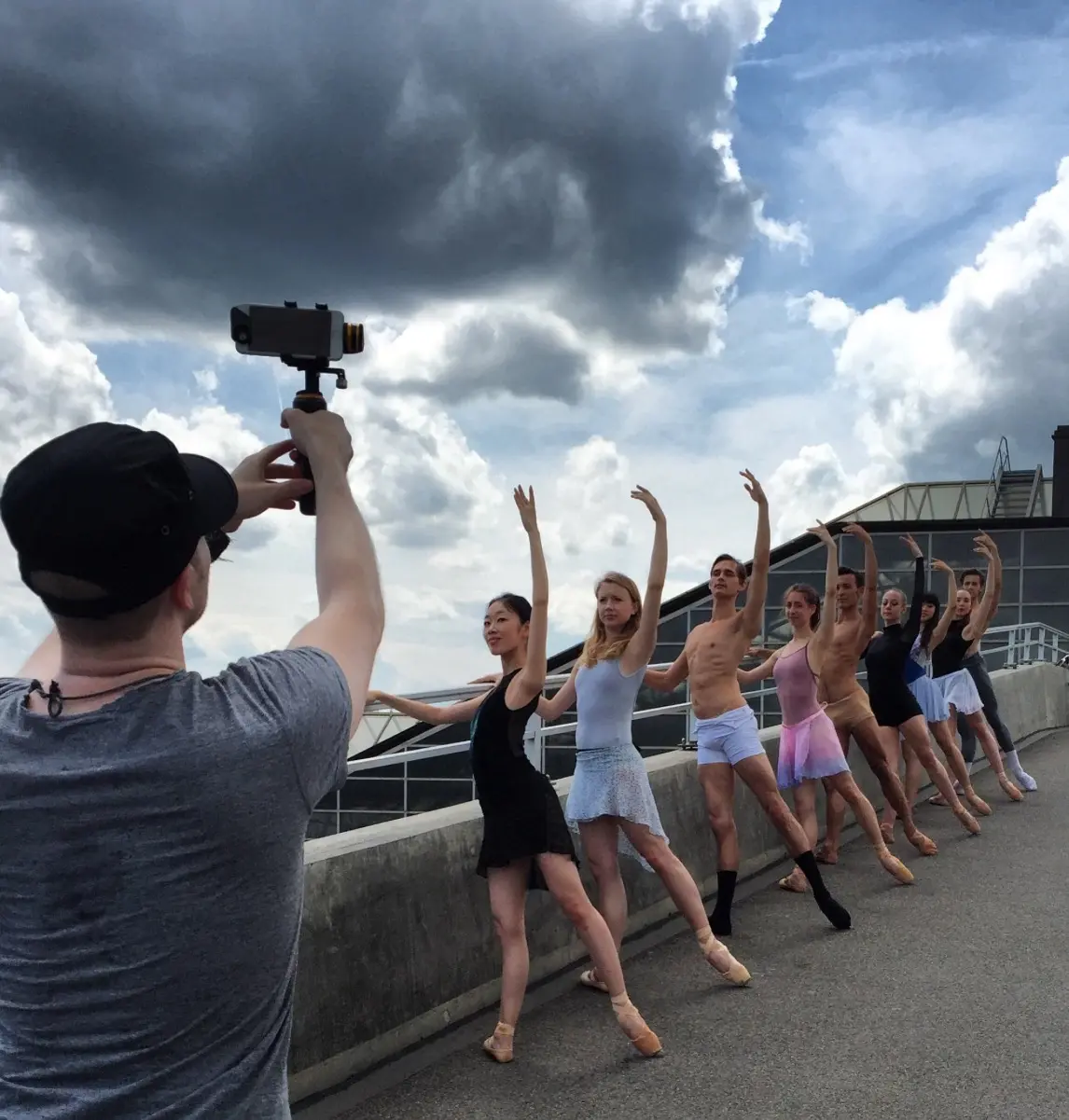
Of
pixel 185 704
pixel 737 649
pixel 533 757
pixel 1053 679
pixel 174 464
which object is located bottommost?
pixel 1053 679

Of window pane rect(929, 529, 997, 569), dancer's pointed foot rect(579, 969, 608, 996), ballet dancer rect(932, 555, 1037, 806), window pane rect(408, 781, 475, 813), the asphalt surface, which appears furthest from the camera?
window pane rect(929, 529, 997, 569)

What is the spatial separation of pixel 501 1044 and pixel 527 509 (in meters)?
2.26

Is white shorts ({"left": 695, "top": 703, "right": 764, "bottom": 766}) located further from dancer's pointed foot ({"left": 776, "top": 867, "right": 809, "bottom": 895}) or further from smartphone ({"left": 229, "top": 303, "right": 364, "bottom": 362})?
smartphone ({"left": 229, "top": 303, "right": 364, "bottom": 362})

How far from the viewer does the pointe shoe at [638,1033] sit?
509 cm

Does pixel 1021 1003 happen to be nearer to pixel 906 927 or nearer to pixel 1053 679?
pixel 906 927

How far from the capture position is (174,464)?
4.99 ft

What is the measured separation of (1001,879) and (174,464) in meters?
8.51

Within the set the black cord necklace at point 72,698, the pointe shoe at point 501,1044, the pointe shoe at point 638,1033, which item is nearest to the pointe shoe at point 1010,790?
the pointe shoe at point 638,1033

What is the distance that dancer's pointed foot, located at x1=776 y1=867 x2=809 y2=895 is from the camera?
8.26 m

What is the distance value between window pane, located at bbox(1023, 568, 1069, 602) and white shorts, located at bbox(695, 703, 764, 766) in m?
33.9

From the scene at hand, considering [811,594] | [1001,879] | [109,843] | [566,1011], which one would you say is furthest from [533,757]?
[109,843]

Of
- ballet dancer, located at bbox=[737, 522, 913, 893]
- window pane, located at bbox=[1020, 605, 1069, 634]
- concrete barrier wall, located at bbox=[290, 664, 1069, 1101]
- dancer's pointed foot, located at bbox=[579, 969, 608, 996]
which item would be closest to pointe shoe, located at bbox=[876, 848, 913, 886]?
ballet dancer, located at bbox=[737, 522, 913, 893]

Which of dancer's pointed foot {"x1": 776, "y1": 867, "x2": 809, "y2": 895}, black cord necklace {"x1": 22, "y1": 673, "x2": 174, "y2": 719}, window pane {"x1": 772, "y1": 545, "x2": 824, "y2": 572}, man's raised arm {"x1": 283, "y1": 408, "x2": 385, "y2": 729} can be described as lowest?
dancer's pointed foot {"x1": 776, "y1": 867, "x2": 809, "y2": 895}

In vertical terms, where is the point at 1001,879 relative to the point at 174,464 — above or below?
below
